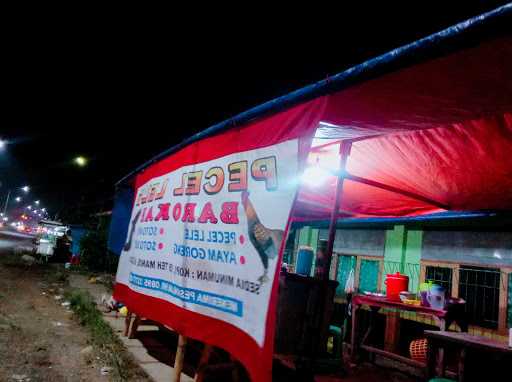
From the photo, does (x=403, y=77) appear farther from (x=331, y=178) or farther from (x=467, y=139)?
(x=331, y=178)

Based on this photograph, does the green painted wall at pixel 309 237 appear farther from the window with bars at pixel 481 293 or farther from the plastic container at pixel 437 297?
the plastic container at pixel 437 297

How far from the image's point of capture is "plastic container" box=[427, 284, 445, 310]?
5.37 m

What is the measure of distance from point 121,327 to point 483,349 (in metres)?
6.33

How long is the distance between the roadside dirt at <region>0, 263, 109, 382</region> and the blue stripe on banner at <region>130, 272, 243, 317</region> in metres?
1.62

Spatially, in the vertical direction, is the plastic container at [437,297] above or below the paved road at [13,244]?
above

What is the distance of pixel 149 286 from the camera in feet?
14.4

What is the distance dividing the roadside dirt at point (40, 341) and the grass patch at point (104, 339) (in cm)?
16

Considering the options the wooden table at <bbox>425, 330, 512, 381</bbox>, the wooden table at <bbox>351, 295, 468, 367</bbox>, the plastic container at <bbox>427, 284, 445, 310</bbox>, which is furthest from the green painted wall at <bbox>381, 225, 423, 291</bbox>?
the wooden table at <bbox>425, 330, 512, 381</bbox>

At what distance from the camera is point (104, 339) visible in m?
6.21

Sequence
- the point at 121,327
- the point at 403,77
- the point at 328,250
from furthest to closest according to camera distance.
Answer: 1. the point at 121,327
2. the point at 328,250
3. the point at 403,77

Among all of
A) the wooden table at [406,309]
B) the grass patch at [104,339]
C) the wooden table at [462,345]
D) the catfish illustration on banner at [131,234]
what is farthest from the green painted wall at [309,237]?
the wooden table at [462,345]

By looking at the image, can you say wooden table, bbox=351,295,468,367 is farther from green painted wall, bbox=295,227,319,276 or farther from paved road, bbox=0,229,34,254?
paved road, bbox=0,229,34,254

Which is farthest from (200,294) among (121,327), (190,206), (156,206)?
(121,327)

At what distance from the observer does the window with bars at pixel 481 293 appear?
6750 millimetres
